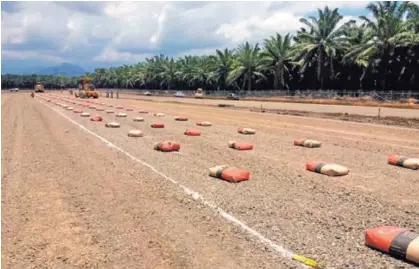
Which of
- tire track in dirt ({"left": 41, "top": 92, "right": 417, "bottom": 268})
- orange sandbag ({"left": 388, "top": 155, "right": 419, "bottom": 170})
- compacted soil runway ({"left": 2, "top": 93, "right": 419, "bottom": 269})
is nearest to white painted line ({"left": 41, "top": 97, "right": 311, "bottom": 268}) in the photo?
compacted soil runway ({"left": 2, "top": 93, "right": 419, "bottom": 269})

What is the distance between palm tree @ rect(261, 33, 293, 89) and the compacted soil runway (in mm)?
48835

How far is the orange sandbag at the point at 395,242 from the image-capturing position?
530 cm

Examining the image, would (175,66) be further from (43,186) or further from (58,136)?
(43,186)

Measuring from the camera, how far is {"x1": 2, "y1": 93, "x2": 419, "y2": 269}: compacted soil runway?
5.57m

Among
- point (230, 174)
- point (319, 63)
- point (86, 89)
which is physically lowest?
point (86, 89)

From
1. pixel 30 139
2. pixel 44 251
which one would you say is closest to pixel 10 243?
pixel 44 251

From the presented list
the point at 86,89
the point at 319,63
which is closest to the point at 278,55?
the point at 319,63

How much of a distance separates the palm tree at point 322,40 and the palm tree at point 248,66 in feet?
38.4

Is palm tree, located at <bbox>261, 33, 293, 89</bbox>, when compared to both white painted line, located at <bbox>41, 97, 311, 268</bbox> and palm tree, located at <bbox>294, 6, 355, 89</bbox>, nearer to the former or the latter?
palm tree, located at <bbox>294, 6, 355, 89</bbox>

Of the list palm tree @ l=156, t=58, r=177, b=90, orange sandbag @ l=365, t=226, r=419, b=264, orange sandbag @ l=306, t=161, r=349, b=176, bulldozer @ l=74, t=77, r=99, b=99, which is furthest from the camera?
palm tree @ l=156, t=58, r=177, b=90

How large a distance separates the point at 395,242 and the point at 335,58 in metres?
51.6

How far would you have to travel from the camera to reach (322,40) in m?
54.2

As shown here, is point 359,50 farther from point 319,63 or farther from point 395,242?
point 395,242

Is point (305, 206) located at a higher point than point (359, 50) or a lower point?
lower
